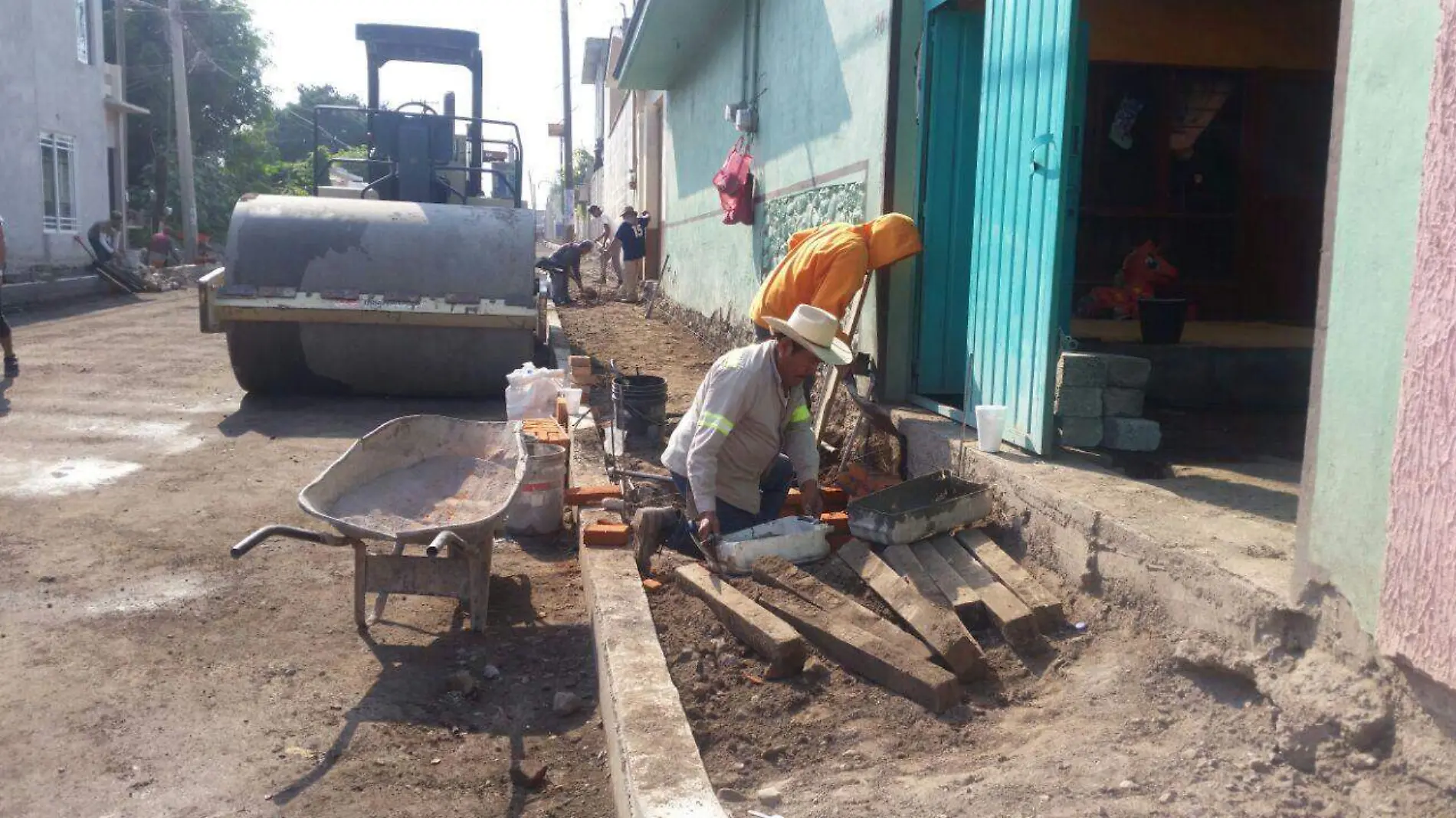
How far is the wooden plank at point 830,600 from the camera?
12.2 ft

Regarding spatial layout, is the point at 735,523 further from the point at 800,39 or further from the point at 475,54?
the point at 475,54

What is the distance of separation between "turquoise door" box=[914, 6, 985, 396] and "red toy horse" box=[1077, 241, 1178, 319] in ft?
8.14

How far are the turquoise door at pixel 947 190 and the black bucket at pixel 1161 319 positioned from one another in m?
1.04

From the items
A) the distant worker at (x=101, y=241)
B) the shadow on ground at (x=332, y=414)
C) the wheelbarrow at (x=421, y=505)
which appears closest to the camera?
the wheelbarrow at (x=421, y=505)

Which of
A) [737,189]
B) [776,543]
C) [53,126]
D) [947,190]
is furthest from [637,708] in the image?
[53,126]

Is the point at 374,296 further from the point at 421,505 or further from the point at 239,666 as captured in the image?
the point at 239,666

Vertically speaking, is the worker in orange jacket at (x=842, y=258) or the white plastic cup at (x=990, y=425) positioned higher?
the worker in orange jacket at (x=842, y=258)

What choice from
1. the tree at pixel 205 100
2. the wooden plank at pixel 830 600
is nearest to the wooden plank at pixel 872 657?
the wooden plank at pixel 830 600

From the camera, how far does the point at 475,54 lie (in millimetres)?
11039

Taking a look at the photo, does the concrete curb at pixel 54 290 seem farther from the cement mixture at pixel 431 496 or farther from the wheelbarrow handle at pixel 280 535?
the wheelbarrow handle at pixel 280 535

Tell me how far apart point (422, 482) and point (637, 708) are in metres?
2.29

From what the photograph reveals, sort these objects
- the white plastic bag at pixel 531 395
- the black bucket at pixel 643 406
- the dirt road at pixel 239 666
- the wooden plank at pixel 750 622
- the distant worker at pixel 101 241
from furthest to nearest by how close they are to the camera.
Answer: the distant worker at pixel 101 241 < the white plastic bag at pixel 531 395 < the black bucket at pixel 643 406 < the wooden plank at pixel 750 622 < the dirt road at pixel 239 666

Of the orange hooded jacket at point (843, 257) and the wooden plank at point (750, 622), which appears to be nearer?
the wooden plank at point (750, 622)

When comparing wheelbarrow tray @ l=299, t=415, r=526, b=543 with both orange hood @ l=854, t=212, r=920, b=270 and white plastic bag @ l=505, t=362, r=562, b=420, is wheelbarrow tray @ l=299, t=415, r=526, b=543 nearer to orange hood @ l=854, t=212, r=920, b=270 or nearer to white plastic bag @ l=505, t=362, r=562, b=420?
white plastic bag @ l=505, t=362, r=562, b=420
